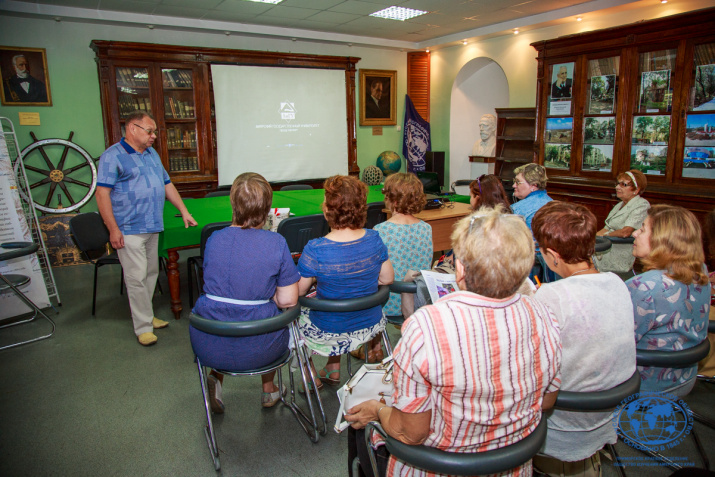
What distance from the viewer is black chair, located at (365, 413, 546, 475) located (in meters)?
1.11

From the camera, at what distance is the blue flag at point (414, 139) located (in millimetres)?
8711

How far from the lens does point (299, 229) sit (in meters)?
3.65

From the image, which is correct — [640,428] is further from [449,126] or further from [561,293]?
[449,126]

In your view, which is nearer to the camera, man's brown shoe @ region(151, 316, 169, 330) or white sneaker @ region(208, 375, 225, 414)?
white sneaker @ region(208, 375, 225, 414)

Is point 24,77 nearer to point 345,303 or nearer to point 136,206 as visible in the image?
point 136,206

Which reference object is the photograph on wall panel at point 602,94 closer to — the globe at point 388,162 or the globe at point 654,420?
the globe at point 388,162

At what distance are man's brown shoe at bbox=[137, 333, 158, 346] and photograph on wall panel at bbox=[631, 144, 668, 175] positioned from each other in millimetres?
5345

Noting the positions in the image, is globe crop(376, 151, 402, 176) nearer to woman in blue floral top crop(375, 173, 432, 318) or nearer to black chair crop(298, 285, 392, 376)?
woman in blue floral top crop(375, 173, 432, 318)

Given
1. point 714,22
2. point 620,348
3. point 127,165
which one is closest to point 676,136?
point 714,22

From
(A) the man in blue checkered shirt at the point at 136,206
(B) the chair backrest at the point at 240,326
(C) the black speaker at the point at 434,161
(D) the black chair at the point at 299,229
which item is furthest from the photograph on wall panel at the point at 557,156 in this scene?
(B) the chair backrest at the point at 240,326

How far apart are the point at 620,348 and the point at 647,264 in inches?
22.9

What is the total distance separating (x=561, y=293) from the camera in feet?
4.76

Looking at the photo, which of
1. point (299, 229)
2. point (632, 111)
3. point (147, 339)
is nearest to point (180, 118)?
point (299, 229)

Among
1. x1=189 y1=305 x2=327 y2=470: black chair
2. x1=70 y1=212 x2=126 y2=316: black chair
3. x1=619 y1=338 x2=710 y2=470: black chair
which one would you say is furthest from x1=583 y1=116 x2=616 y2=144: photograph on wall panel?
x1=70 y1=212 x2=126 y2=316: black chair
